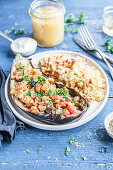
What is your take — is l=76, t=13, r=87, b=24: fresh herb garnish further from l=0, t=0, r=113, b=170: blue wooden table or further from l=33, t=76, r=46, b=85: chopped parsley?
l=33, t=76, r=46, b=85: chopped parsley

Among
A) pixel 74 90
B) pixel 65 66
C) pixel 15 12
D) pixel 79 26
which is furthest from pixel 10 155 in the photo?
pixel 15 12

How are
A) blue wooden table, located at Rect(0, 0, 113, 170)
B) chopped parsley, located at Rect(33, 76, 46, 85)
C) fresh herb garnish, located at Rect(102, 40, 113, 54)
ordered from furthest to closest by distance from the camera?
Result: fresh herb garnish, located at Rect(102, 40, 113, 54)
chopped parsley, located at Rect(33, 76, 46, 85)
blue wooden table, located at Rect(0, 0, 113, 170)

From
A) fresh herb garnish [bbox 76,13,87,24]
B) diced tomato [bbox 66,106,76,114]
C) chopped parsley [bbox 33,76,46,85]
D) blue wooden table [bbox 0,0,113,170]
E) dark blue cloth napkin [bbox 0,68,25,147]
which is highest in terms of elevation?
fresh herb garnish [bbox 76,13,87,24]

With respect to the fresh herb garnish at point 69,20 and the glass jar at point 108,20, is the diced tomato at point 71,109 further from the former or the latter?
the fresh herb garnish at point 69,20

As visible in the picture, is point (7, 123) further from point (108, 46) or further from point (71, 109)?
point (108, 46)

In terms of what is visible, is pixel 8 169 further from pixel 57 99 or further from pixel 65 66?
pixel 65 66

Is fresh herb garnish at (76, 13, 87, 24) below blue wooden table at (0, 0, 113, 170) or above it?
above

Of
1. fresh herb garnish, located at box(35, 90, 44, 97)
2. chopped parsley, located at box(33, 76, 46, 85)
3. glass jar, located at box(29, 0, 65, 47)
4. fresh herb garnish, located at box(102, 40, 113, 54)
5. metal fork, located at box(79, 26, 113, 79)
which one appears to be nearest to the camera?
fresh herb garnish, located at box(35, 90, 44, 97)

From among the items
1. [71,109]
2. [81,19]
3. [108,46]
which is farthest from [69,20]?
[71,109]

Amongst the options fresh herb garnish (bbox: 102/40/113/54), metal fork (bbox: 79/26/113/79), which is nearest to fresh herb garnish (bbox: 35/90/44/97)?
metal fork (bbox: 79/26/113/79)
